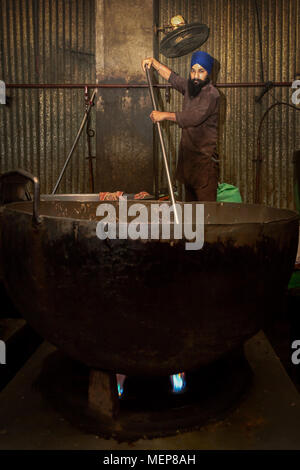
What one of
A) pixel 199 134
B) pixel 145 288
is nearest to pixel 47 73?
pixel 199 134

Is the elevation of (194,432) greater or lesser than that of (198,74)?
lesser

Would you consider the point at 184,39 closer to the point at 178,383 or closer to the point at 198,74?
the point at 198,74

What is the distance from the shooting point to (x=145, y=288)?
3.99 ft

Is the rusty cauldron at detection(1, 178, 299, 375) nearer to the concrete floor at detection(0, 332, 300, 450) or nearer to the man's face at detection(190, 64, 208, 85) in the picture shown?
the concrete floor at detection(0, 332, 300, 450)

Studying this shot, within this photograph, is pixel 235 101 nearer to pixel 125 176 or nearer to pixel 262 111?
pixel 262 111

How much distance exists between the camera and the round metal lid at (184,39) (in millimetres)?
4266

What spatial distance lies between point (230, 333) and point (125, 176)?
409 centimetres

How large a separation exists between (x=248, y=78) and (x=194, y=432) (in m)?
5.43

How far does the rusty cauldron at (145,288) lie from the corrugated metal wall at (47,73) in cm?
479

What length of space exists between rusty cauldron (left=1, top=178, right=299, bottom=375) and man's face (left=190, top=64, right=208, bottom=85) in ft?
12.0

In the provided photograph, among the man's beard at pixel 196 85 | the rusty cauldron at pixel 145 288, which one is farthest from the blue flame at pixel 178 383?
the man's beard at pixel 196 85

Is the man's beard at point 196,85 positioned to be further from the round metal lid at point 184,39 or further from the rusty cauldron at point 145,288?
the rusty cauldron at point 145,288

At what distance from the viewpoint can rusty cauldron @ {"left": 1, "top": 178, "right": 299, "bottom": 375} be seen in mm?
1216
